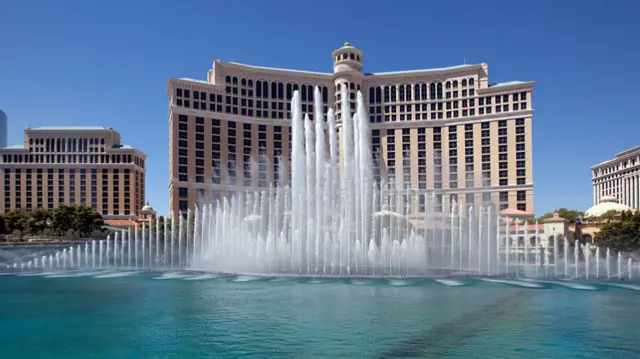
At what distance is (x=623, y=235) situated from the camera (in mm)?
45969

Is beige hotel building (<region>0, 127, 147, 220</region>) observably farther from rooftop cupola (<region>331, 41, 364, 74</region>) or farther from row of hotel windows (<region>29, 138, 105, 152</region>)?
rooftop cupola (<region>331, 41, 364, 74</region>)

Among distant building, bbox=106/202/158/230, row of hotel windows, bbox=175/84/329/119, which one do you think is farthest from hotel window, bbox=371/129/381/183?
distant building, bbox=106/202/158/230

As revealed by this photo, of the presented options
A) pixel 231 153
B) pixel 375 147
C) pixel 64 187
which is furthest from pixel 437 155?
pixel 64 187

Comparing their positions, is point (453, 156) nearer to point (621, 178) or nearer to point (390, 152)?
point (390, 152)

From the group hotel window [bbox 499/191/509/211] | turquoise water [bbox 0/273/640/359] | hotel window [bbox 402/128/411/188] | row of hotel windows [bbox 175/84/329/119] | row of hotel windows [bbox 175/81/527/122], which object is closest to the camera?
turquoise water [bbox 0/273/640/359]

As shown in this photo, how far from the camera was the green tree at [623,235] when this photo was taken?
1796 inches

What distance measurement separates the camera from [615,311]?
19875mm

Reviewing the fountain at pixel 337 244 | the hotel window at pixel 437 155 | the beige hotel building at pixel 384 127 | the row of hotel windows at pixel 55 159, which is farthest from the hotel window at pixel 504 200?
the row of hotel windows at pixel 55 159

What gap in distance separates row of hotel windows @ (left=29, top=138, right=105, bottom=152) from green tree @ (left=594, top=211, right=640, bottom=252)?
93.7 m

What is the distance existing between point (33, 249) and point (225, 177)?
111 ft

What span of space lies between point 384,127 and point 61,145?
6549 cm

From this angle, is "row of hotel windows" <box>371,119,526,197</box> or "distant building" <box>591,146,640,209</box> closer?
"row of hotel windows" <box>371,119,526,197</box>

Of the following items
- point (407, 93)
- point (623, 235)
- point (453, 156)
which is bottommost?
point (623, 235)

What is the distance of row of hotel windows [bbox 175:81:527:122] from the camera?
83.4 metres
